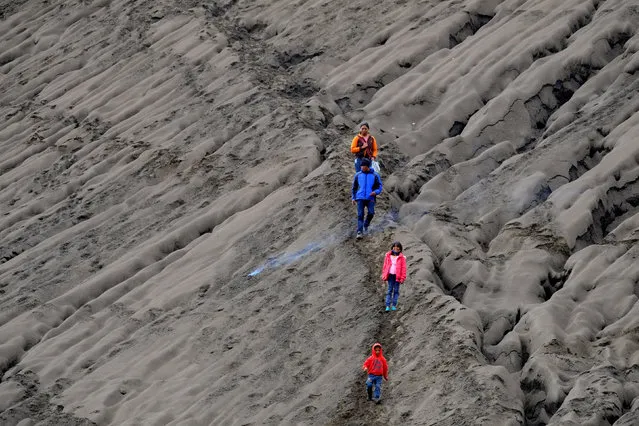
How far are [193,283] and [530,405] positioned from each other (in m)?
5.59

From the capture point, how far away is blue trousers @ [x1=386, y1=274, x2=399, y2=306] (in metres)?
13.1

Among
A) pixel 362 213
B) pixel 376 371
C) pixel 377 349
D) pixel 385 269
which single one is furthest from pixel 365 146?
pixel 376 371

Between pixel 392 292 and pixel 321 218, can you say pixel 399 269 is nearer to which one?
pixel 392 292

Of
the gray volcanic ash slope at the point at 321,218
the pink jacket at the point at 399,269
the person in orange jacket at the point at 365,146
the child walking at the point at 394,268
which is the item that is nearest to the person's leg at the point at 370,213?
the gray volcanic ash slope at the point at 321,218

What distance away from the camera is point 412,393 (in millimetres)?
11820

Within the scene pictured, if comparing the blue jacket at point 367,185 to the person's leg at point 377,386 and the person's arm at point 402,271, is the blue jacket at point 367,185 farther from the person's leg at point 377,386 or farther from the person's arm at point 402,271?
the person's leg at point 377,386

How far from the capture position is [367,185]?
14586 millimetres

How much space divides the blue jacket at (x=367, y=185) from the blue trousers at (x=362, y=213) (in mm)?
98

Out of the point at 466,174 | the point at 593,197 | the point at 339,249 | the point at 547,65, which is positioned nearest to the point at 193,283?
the point at 339,249

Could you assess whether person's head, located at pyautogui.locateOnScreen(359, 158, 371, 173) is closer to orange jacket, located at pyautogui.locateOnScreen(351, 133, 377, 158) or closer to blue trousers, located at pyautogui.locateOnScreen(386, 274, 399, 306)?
orange jacket, located at pyautogui.locateOnScreen(351, 133, 377, 158)

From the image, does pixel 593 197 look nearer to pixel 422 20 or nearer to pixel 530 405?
pixel 530 405

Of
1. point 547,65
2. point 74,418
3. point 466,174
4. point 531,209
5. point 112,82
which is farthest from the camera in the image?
point 112,82

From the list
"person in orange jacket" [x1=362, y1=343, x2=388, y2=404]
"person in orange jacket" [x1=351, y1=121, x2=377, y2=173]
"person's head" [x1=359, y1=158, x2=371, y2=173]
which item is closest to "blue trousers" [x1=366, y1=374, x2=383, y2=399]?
"person in orange jacket" [x1=362, y1=343, x2=388, y2=404]

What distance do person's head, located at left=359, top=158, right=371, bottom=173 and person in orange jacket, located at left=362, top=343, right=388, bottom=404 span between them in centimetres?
337
